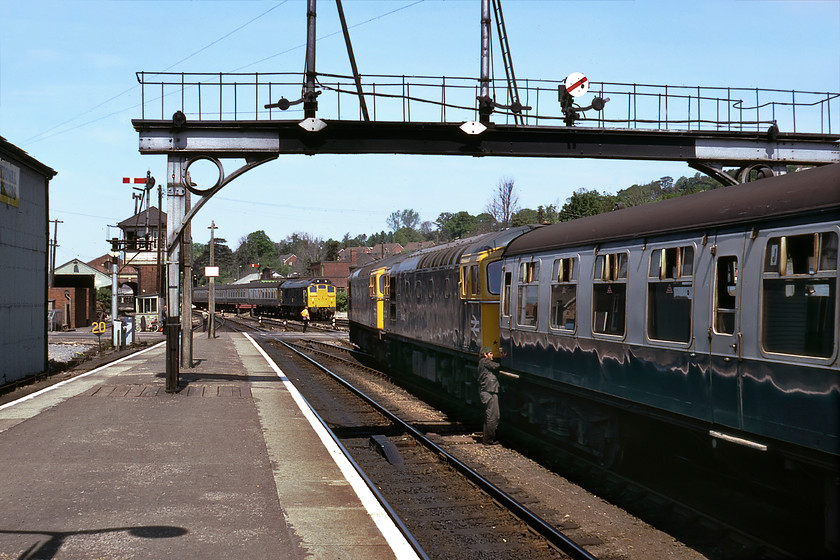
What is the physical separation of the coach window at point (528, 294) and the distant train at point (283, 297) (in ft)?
174

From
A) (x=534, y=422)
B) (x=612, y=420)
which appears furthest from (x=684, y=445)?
(x=534, y=422)

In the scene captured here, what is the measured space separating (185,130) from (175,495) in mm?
11583

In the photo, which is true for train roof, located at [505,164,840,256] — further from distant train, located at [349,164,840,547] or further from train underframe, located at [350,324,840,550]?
train underframe, located at [350,324,840,550]

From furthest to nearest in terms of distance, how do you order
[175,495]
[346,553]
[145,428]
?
[145,428], [175,495], [346,553]

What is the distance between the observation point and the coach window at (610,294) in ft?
32.7

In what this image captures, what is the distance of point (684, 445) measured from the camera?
894 centimetres

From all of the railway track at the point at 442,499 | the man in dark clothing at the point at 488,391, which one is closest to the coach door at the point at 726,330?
the railway track at the point at 442,499

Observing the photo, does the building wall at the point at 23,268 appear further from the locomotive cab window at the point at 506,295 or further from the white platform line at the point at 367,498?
the locomotive cab window at the point at 506,295

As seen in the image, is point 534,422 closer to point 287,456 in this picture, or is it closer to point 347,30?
point 287,456

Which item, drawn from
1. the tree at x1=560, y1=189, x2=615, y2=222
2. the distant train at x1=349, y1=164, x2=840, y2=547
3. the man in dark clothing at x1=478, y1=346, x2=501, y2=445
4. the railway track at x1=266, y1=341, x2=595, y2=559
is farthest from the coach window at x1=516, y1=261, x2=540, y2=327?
the tree at x1=560, y1=189, x2=615, y2=222

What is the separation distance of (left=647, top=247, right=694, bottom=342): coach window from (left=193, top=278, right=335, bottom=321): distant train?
57546 millimetres

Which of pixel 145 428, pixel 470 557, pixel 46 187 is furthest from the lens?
pixel 46 187

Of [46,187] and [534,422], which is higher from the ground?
[46,187]

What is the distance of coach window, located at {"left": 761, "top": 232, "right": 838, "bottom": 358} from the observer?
21.2 feet
